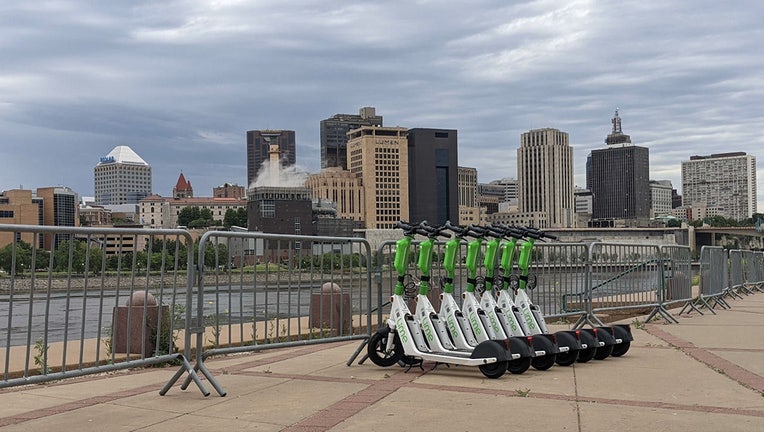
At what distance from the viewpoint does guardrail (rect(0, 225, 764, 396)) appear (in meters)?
6.27

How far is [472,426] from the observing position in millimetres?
5977

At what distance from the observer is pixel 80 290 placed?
6.70 metres

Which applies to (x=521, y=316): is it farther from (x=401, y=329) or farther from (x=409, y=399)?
(x=409, y=399)

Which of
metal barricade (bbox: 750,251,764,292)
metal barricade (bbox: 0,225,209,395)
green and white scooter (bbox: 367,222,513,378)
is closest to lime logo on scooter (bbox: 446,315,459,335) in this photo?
green and white scooter (bbox: 367,222,513,378)

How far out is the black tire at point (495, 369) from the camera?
26.6 ft

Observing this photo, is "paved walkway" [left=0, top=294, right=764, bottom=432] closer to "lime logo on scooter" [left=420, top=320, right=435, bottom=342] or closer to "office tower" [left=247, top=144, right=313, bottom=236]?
"lime logo on scooter" [left=420, top=320, right=435, bottom=342]

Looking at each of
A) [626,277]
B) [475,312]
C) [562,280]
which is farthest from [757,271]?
[475,312]

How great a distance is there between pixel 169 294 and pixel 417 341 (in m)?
2.47

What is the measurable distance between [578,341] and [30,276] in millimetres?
5652

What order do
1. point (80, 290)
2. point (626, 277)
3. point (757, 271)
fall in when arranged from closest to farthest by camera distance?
point (80, 290), point (626, 277), point (757, 271)

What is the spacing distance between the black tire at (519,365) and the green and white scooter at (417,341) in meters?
0.21

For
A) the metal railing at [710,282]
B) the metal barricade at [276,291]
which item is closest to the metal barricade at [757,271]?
the metal railing at [710,282]

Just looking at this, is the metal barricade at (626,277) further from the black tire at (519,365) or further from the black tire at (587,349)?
the black tire at (519,365)

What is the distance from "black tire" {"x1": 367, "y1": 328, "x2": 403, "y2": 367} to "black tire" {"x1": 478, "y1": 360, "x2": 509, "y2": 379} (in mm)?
988
